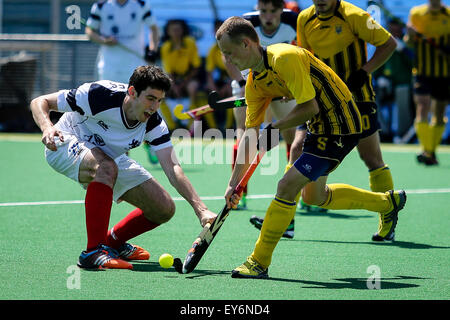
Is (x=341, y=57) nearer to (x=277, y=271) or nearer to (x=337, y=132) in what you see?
(x=337, y=132)

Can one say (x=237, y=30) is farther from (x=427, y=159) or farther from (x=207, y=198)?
(x=427, y=159)

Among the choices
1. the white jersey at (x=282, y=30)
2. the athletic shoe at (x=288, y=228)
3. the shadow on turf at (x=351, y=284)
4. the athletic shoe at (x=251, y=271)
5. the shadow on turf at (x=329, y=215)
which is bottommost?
the shadow on turf at (x=329, y=215)

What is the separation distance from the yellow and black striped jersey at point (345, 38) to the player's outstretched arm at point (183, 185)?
1.35 meters

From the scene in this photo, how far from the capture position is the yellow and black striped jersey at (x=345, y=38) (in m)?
5.21

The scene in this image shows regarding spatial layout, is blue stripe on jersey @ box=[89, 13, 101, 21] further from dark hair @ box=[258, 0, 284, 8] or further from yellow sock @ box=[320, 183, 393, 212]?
yellow sock @ box=[320, 183, 393, 212]

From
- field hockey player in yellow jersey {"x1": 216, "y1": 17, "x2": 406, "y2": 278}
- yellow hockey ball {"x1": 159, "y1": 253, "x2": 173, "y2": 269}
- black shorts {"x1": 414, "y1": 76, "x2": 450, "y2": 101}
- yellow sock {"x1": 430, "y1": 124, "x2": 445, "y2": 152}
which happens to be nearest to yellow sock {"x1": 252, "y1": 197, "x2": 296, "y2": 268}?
field hockey player in yellow jersey {"x1": 216, "y1": 17, "x2": 406, "y2": 278}

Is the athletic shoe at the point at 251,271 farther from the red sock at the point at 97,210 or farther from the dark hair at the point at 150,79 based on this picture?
the dark hair at the point at 150,79

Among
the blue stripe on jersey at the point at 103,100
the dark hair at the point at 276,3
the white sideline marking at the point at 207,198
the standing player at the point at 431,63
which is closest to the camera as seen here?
the blue stripe on jersey at the point at 103,100

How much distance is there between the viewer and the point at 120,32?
8.59 m

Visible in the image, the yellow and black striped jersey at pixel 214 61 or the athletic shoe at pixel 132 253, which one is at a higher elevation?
the athletic shoe at pixel 132 253

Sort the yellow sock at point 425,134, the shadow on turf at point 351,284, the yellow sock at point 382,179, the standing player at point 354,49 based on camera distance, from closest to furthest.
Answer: the shadow on turf at point 351,284
the standing player at point 354,49
the yellow sock at point 382,179
the yellow sock at point 425,134

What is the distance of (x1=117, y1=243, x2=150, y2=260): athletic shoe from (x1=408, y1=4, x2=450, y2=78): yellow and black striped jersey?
5971mm

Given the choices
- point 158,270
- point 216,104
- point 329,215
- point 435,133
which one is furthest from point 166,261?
point 435,133

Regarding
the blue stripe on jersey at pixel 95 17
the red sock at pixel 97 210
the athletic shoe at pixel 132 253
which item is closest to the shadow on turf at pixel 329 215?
the athletic shoe at pixel 132 253
